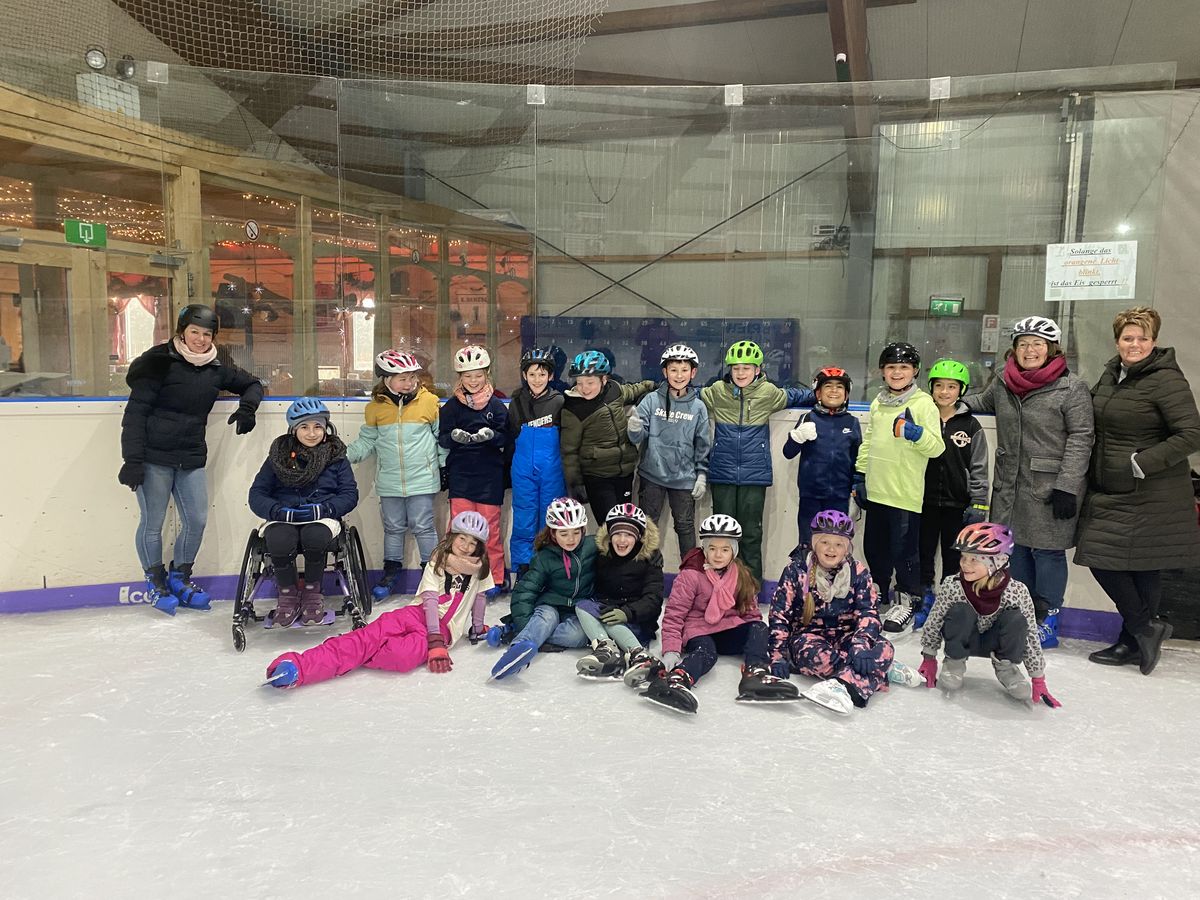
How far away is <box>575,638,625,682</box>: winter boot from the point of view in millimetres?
3068

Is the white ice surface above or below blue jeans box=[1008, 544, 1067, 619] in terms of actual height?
A: below

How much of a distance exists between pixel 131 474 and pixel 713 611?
113 inches

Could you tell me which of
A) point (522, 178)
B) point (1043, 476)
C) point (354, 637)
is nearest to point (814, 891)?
point (354, 637)

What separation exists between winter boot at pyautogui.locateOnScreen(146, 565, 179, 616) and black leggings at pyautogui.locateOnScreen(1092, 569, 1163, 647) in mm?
4315

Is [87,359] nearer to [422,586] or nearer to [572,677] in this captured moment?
[422,586]

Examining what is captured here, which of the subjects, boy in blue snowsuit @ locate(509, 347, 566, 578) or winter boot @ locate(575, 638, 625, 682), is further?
boy in blue snowsuit @ locate(509, 347, 566, 578)

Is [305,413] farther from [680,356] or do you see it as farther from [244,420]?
[680,356]

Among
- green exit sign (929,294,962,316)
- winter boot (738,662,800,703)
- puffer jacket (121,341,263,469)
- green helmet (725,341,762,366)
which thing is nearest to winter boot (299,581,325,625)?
puffer jacket (121,341,263,469)

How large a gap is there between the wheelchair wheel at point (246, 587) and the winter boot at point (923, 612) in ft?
10.1

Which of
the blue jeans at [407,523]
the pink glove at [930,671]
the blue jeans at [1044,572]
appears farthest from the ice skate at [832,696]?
the blue jeans at [407,523]

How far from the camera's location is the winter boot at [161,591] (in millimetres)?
3892

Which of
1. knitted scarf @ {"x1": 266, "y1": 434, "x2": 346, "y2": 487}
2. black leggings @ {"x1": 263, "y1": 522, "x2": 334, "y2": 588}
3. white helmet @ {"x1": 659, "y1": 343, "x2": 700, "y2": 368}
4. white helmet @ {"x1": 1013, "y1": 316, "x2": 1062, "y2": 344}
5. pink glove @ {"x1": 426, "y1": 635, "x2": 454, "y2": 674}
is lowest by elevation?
pink glove @ {"x1": 426, "y1": 635, "x2": 454, "y2": 674}

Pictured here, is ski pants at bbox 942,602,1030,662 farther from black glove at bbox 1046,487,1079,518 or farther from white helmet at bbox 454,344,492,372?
white helmet at bbox 454,344,492,372

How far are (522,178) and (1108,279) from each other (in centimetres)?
323
